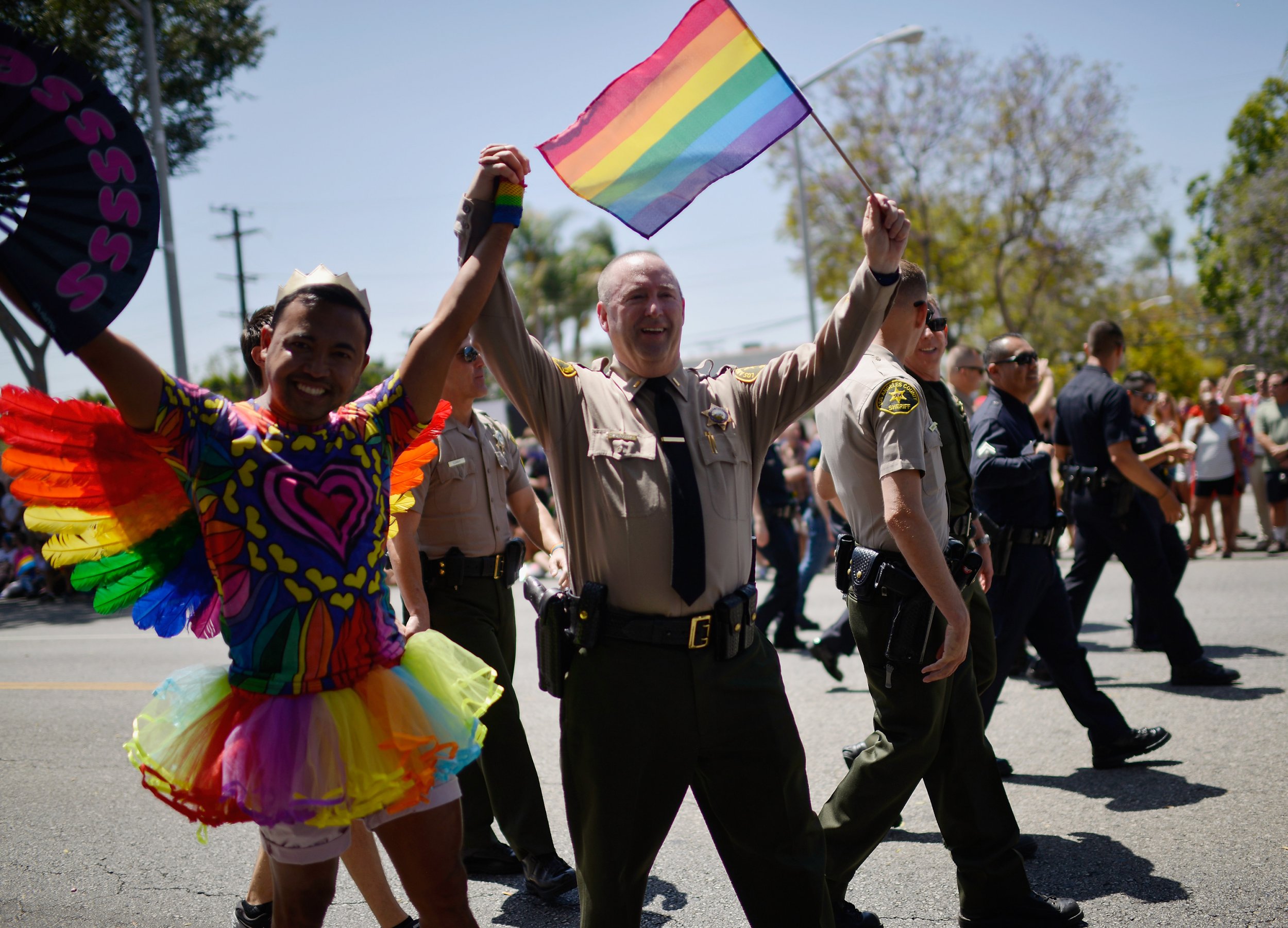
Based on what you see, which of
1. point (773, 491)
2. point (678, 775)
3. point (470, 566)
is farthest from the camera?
point (773, 491)

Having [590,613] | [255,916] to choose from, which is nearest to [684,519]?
[590,613]

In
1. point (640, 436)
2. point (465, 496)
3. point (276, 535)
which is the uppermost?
point (640, 436)

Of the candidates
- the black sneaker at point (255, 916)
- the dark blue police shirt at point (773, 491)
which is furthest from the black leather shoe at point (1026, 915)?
the dark blue police shirt at point (773, 491)

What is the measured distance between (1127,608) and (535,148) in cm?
848

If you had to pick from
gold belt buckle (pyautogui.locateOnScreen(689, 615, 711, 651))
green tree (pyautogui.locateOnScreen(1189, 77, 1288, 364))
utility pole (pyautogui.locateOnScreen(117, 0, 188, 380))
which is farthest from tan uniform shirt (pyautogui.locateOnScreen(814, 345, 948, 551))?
green tree (pyautogui.locateOnScreen(1189, 77, 1288, 364))

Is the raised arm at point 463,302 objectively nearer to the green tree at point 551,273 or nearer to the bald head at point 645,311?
the bald head at point 645,311

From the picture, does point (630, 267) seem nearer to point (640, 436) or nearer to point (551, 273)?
point (640, 436)

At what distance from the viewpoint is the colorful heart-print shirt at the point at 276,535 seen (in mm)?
2488

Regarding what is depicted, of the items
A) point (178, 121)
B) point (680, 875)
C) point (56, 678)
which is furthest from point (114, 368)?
point (178, 121)

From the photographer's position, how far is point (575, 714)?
2.78 m

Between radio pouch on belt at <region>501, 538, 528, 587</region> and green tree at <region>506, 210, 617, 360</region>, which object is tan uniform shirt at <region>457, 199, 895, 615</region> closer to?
radio pouch on belt at <region>501, 538, 528, 587</region>

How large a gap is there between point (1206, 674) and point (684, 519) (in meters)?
5.09

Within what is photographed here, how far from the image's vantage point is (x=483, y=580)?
4.27m

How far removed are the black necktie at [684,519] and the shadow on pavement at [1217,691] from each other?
482 centimetres
